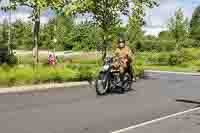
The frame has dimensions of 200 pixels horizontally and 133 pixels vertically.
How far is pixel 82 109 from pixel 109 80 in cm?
416

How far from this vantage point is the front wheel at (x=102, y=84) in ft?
→ 51.4

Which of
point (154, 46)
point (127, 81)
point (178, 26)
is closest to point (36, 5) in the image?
point (127, 81)

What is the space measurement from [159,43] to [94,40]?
50.7 metres

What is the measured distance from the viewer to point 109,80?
1609 cm

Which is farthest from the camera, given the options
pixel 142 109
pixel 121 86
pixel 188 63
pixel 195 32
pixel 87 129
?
pixel 195 32

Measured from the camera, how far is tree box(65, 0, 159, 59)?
21922 millimetres

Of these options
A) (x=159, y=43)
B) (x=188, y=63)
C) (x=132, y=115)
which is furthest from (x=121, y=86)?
(x=159, y=43)

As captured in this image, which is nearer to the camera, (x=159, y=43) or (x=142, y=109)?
(x=142, y=109)

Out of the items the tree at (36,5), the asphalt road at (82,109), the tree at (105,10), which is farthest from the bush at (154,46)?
the asphalt road at (82,109)

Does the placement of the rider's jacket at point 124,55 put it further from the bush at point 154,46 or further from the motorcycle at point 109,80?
the bush at point 154,46

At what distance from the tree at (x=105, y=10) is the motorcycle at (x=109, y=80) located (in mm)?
5906

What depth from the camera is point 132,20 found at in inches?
960

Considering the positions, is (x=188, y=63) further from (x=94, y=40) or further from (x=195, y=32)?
(x=195, y=32)

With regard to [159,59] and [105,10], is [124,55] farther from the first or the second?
[159,59]
